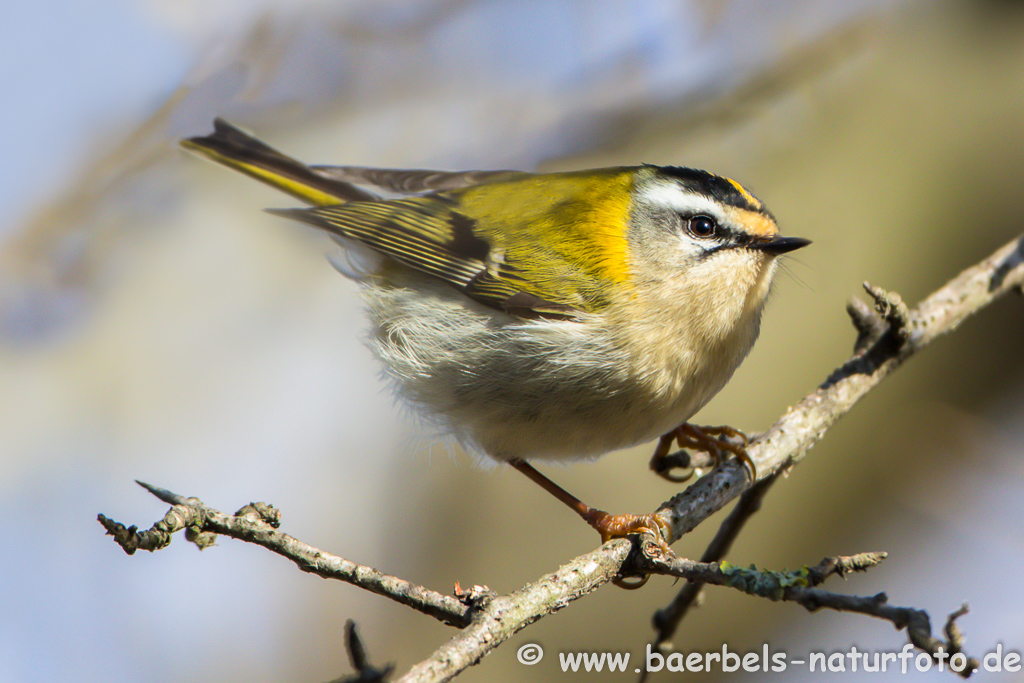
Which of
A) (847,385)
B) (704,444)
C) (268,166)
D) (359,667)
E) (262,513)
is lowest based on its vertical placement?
(359,667)

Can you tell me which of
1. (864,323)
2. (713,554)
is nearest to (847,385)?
(864,323)

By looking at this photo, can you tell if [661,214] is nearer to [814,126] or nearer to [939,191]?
[814,126]

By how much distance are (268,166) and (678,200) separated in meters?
1.49

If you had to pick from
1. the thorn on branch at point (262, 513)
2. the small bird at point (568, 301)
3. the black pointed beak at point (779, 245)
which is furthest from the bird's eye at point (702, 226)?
the thorn on branch at point (262, 513)

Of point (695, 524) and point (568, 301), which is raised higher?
point (568, 301)

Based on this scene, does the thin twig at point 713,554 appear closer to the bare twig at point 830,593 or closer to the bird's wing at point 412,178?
the bare twig at point 830,593

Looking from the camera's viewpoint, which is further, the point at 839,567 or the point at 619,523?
the point at 619,523

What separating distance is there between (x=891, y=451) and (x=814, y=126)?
1.53 meters

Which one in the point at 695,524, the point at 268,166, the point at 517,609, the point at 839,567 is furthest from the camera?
the point at 268,166

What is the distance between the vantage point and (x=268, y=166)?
292cm

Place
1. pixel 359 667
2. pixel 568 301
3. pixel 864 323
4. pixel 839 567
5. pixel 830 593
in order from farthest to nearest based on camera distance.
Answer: pixel 864 323 < pixel 568 301 < pixel 839 567 < pixel 830 593 < pixel 359 667

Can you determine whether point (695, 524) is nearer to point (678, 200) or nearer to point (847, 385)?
point (847, 385)

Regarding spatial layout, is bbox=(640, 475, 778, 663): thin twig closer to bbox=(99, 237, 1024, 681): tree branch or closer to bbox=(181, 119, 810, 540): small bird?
bbox=(99, 237, 1024, 681): tree branch

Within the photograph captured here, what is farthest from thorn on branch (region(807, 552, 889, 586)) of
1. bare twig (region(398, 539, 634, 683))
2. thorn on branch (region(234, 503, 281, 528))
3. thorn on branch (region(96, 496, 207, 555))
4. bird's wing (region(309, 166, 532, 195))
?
bird's wing (region(309, 166, 532, 195))
